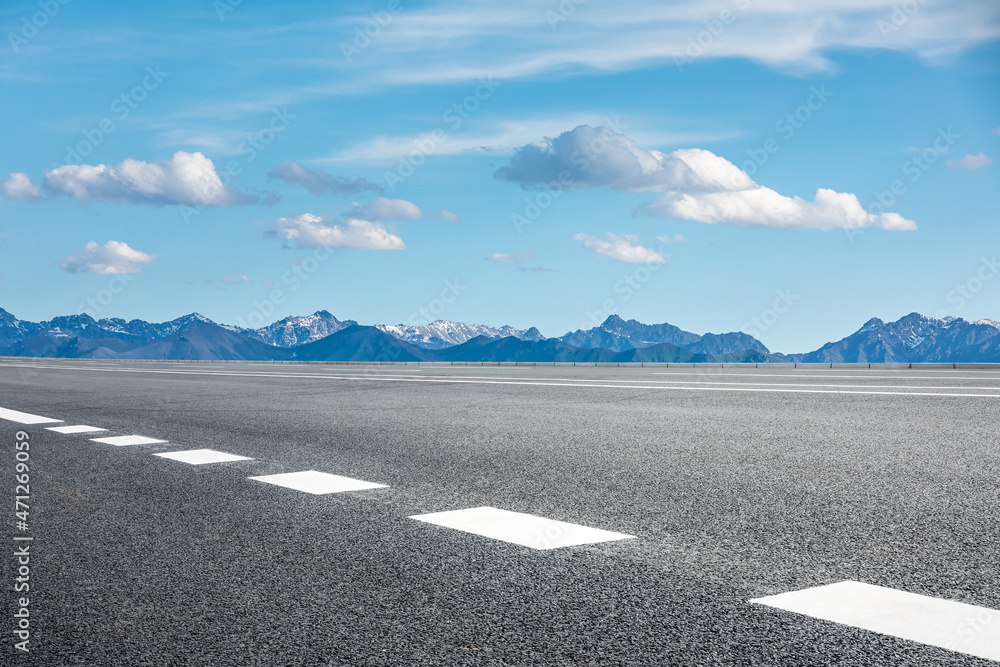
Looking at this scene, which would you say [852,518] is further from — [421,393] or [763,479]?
[421,393]

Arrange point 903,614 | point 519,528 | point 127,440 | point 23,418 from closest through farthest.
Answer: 1. point 903,614
2. point 519,528
3. point 127,440
4. point 23,418

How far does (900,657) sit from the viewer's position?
2.81 meters

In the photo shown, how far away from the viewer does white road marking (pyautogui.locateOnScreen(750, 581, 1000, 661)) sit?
2.95 m

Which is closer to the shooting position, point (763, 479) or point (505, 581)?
point (505, 581)

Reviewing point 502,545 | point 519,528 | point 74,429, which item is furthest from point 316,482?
point 74,429

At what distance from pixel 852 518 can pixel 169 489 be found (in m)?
4.43

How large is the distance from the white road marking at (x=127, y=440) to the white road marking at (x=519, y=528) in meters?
5.12

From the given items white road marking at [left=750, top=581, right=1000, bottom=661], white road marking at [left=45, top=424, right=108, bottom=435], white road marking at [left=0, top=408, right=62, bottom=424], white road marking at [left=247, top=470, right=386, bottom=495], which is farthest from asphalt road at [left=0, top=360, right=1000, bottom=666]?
white road marking at [left=0, top=408, right=62, bottom=424]

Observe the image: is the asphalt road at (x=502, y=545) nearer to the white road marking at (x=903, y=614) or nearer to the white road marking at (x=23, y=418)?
the white road marking at (x=903, y=614)

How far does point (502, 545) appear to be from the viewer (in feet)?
14.5

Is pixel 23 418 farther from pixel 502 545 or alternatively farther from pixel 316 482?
pixel 502 545

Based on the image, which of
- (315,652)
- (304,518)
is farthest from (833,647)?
(304,518)

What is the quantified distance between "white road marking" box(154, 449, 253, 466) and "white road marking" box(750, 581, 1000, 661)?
5.56 m

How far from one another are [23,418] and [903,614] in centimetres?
1218
